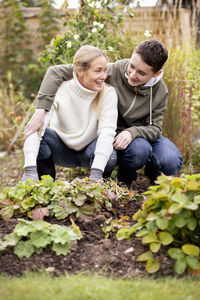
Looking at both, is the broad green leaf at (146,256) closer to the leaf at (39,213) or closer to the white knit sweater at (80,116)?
the leaf at (39,213)

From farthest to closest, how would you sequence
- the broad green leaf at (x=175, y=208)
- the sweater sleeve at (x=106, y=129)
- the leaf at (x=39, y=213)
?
1. the sweater sleeve at (x=106, y=129)
2. the leaf at (x=39, y=213)
3. the broad green leaf at (x=175, y=208)

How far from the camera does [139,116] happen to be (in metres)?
3.01

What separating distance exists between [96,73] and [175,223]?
1.34m

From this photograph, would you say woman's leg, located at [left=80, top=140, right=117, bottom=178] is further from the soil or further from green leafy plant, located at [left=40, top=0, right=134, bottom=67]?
green leafy plant, located at [left=40, top=0, right=134, bottom=67]

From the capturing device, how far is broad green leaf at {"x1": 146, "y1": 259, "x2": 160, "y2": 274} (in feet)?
5.55

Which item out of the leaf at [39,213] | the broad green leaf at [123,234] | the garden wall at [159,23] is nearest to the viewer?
the broad green leaf at [123,234]

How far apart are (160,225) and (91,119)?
135 centimetres

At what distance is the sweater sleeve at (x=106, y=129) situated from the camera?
2.59m

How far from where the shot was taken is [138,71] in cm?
274

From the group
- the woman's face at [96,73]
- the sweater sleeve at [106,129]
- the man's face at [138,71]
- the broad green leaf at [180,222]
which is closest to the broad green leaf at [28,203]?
the sweater sleeve at [106,129]

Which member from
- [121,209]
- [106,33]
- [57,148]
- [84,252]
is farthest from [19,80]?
[84,252]

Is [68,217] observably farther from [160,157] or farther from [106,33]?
[106,33]

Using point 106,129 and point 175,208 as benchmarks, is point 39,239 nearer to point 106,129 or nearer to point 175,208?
point 175,208

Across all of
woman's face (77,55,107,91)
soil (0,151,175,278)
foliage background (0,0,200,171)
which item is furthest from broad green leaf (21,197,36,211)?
foliage background (0,0,200,171)
